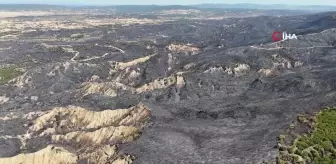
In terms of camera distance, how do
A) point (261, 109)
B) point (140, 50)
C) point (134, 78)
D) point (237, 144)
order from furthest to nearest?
point (140, 50) → point (134, 78) → point (261, 109) → point (237, 144)

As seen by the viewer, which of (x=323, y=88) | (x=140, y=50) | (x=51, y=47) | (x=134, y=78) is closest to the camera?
(x=323, y=88)

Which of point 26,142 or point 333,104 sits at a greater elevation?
point 333,104

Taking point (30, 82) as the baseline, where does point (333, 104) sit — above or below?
above

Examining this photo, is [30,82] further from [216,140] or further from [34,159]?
[216,140]

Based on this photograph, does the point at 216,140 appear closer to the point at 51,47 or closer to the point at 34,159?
the point at 34,159

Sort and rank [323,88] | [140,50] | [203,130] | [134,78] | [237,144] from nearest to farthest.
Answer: [237,144] < [203,130] < [323,88] < [134,78] < [140,50]

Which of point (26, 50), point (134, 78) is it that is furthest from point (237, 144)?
point (26, 50)

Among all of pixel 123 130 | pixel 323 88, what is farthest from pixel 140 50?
pixel 123 130

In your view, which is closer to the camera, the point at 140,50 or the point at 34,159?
the point at 34,159

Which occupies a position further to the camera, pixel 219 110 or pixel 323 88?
pixel 323 88
